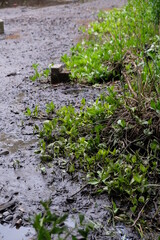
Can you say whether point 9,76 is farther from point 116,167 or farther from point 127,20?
point 116,167

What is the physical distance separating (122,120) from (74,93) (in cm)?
149

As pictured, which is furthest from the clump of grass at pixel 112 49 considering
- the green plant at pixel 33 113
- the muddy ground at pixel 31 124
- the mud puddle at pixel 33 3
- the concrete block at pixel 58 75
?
the mud puddle at pixel 33 3

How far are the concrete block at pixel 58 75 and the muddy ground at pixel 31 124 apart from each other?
0.12 meters

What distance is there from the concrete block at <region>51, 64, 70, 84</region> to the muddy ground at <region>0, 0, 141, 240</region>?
0.40 feet

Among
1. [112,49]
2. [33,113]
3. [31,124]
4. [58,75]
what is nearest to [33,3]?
[112,49]

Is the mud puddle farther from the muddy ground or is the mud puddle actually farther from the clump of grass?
the clump of grass

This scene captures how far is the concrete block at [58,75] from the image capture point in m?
5.12

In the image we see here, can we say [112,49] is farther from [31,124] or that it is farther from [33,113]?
[31,124]

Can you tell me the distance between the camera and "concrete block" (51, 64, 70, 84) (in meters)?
5.12

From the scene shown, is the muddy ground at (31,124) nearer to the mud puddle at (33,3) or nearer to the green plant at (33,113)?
the green plant at (33,113)

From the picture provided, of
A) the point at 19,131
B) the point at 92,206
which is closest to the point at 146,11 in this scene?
the point at 19,131

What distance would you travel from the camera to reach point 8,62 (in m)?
6.45

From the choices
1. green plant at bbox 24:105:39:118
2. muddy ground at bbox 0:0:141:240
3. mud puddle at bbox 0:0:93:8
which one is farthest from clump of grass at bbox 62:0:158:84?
mud puddle at bbox 0:0:93:8

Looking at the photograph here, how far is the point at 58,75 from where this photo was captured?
517cm
